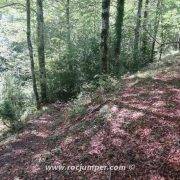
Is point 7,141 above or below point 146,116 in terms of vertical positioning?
below

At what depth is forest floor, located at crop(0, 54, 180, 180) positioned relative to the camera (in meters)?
8.43

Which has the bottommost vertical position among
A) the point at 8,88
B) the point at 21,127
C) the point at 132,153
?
the point at 21,127

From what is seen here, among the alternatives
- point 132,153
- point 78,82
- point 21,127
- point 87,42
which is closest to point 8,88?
point 21,127

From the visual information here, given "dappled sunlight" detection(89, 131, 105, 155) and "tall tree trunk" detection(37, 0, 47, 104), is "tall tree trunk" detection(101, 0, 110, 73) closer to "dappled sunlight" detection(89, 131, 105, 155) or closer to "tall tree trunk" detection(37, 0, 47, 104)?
"tall tree trunk" detection(37, 0, 47, 104)

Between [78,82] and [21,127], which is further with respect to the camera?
[78,82]

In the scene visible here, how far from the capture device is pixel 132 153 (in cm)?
886

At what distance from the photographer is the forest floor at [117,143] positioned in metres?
8.43

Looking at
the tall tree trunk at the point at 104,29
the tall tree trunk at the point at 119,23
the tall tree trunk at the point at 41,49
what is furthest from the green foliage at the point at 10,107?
the tall tree trunk at the point at 119,23

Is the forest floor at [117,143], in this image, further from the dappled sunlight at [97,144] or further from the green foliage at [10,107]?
the green foliage at [10,107]

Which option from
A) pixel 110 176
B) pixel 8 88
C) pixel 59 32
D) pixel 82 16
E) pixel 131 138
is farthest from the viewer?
pixel 59 32

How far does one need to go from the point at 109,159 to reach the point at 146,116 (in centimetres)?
212

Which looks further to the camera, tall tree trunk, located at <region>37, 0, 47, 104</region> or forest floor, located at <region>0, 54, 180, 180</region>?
tall tree trunk, located at <region>37, 0, 47, 104</region>

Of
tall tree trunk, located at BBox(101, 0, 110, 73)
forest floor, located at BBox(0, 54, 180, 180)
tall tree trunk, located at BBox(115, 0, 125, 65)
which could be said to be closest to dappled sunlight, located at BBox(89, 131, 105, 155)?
forest floor, located at BBox(0, 54, 180, 180)

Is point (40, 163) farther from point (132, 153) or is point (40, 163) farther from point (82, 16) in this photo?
point (82, 16)
